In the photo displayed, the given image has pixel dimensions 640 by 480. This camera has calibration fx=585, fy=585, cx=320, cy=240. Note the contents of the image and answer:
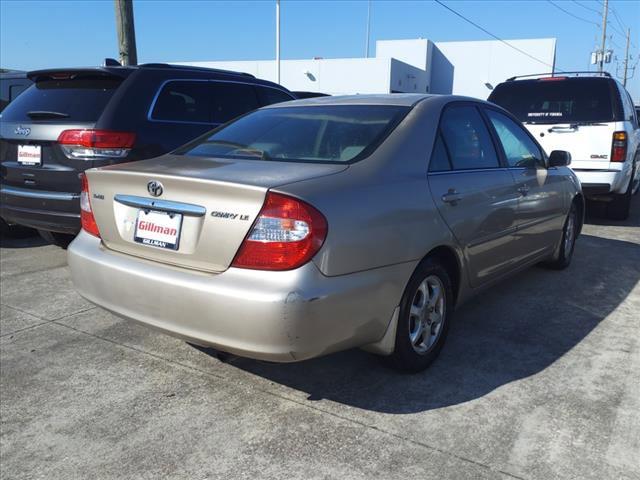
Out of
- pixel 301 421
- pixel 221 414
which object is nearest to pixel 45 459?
pixel 221 414

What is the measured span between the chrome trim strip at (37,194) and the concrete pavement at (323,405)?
0.91m

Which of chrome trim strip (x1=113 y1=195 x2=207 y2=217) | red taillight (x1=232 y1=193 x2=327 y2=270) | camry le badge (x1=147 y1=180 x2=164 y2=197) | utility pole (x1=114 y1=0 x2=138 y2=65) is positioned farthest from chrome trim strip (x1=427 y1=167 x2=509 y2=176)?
utility pole (x1=114 y1=0 x2=138 y2=65)

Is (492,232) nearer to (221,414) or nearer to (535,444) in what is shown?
(535,444)

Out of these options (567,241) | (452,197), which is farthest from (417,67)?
(452,197)

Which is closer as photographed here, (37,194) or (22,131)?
(37,194)

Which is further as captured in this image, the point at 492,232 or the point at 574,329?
the point at 574,329

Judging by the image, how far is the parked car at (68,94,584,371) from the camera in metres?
2.46

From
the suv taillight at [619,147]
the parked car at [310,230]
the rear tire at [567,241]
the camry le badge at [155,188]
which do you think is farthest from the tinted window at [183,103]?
the suv taillight at [619,147]

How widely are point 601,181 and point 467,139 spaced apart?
433 centimetres

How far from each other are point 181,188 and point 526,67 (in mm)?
48429

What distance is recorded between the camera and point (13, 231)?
6.52 meters

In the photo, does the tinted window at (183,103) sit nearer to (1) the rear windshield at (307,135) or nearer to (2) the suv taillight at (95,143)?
(2) the suv taillight at (95,143)

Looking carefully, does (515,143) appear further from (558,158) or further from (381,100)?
(381,100)

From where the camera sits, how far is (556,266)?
5.46 metres
